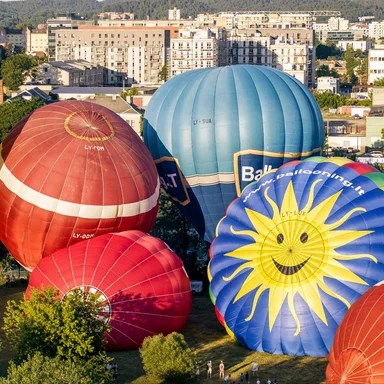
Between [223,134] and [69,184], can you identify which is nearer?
[69,184]

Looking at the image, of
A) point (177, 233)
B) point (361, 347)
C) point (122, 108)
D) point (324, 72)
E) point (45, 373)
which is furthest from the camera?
point (324, 72)

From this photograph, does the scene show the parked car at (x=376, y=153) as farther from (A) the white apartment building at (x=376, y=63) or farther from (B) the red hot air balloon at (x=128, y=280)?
(A) the white apartment building at (x=376, y=63)

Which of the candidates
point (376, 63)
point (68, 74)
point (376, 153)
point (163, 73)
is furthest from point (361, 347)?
point (163, 73)

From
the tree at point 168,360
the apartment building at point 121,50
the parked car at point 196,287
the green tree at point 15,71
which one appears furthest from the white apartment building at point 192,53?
the tree at point 168,360

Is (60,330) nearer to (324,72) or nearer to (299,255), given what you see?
(299,255)

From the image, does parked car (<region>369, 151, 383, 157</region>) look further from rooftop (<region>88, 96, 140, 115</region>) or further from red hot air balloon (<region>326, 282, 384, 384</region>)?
red hot air balloon (<region>326, 282, 384, 384</region>)

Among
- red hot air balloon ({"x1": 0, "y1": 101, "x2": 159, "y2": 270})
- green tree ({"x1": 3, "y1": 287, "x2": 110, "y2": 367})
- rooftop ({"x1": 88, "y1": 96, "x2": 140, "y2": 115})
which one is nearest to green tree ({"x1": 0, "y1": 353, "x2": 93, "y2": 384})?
green tree ({"x1": 3, "y1": 287, "x2": 110, "y2": 367})
